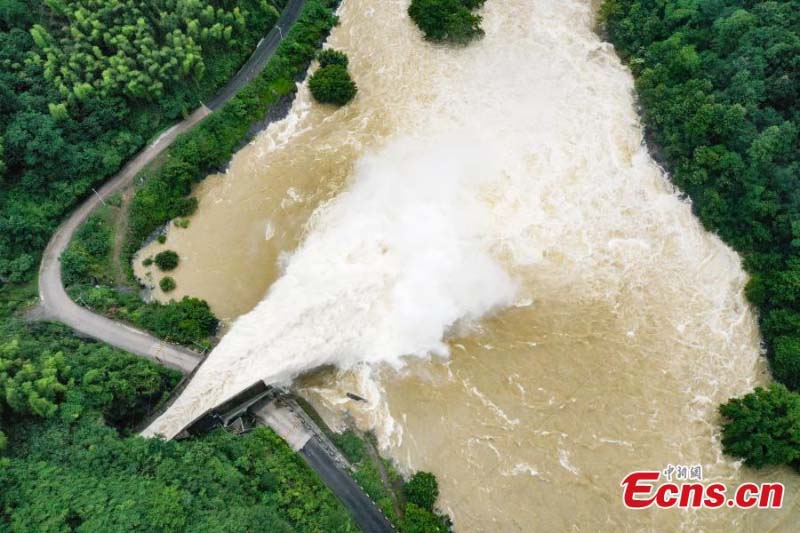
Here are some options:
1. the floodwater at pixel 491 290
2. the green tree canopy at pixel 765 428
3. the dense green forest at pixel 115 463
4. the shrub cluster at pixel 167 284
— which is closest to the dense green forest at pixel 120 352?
the dense green forest at pixel 115 463

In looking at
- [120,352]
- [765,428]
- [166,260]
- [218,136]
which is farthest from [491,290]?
[120,352]

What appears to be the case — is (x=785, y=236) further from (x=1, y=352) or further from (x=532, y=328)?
(x=1, y=352)

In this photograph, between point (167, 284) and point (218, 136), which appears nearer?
point (167, 284)

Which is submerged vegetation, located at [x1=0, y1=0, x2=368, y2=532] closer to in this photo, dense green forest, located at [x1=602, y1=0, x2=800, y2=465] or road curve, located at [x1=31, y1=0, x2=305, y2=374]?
road curve, located at [x1=31, y1=0, x2=305, y2=374]

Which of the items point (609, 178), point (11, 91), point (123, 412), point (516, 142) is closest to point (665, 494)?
point (609, 178)

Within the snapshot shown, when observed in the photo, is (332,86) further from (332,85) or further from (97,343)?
(97,343)
